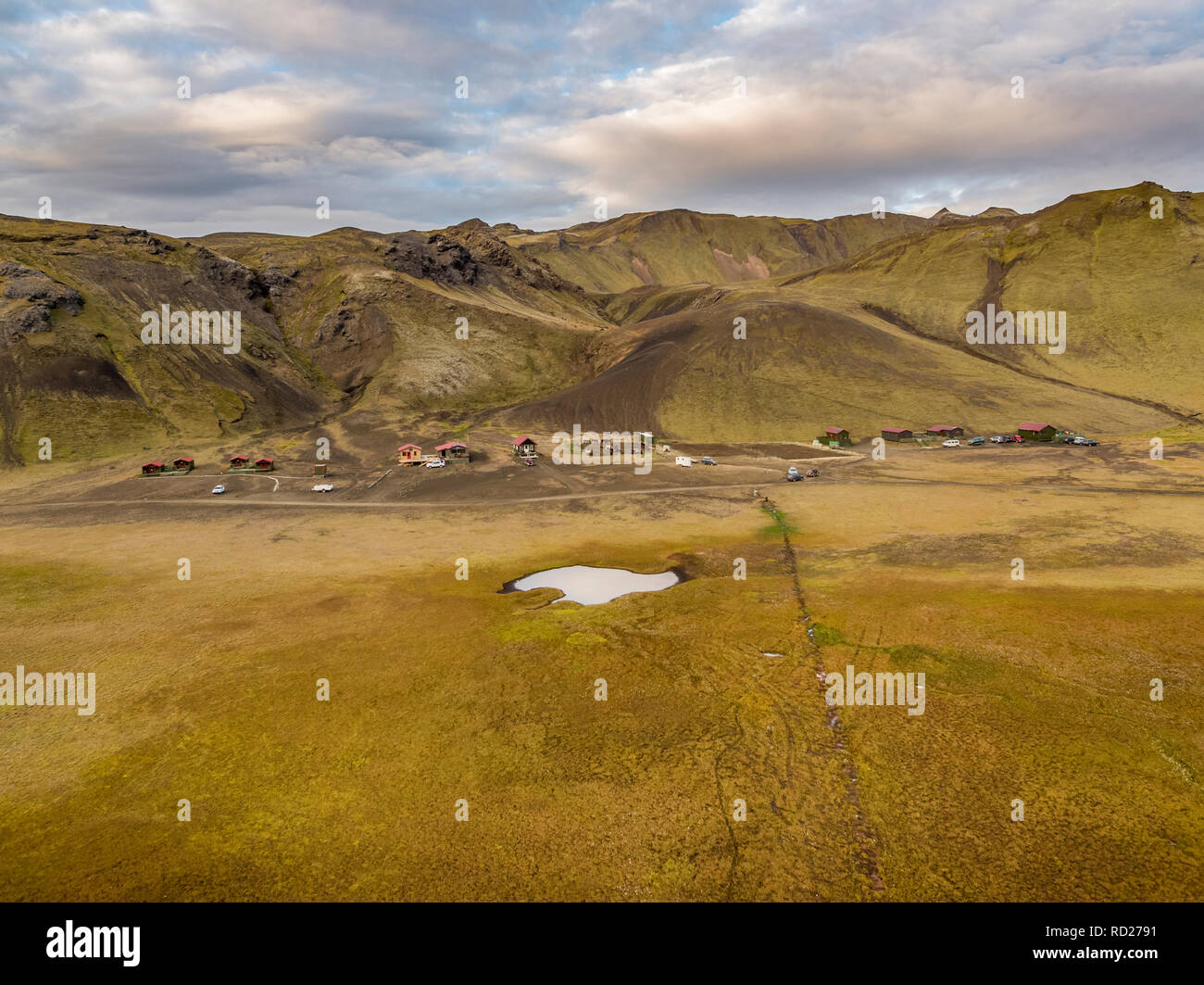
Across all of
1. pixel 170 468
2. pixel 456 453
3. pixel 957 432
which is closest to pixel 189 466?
pixel 170 468

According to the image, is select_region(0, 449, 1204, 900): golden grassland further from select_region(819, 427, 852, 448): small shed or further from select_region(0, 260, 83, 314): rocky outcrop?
select_region(0, 260, 83, 314): rocky outcrop

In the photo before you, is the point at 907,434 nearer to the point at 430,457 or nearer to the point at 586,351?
the point at 430,457

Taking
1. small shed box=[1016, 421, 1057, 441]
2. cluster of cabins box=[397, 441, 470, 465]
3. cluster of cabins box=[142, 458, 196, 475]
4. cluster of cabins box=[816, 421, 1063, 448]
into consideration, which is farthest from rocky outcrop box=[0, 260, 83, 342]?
small shed box=[1016, 421, 1057, 441]

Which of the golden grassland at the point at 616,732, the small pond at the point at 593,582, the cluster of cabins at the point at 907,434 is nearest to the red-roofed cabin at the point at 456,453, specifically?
the golden grassland at the point at 616,732

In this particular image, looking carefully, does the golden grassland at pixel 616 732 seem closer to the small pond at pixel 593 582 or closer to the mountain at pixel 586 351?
the small pond at pixel 593 582
